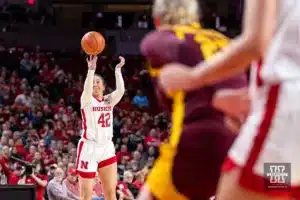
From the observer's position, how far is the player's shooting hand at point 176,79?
2.47 metres

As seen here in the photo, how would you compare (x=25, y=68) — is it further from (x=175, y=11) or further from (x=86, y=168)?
(x=175, y=11)

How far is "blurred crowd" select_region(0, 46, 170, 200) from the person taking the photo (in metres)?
11.5

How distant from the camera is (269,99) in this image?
2.34 meters

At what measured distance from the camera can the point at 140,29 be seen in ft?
74.0

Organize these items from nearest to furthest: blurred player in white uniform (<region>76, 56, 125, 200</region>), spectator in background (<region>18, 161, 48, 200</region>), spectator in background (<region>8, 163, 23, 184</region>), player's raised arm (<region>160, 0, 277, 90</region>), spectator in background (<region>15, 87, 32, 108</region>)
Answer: player's raised arm (<region>160, 0, 277, 90</region>) < blurred player in white uniform (<region>76, 56, 125, 200</region>) < spectator in background (<region>18, 161, 48, 200</region>) < spectator in background (<region>8, 163, 23, 184</region>) < spectator in background (<region>15, 87, 32, 108</region>)

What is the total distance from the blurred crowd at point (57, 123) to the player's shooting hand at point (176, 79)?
25.2 ft

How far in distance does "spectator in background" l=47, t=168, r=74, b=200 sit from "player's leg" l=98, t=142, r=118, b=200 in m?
1.54

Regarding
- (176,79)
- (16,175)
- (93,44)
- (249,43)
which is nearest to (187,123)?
(176,79)

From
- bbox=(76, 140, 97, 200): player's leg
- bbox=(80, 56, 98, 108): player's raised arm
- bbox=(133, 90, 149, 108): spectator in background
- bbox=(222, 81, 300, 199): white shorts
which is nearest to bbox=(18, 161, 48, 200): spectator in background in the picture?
bbox=(76, 140, 97, 200): player's leg

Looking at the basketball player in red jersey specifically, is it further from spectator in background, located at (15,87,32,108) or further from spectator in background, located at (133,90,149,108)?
spectator in background, located at (133,90,149,108)

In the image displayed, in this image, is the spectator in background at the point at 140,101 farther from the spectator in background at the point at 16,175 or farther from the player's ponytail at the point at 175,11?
the player's ponytail at the point at 175,11

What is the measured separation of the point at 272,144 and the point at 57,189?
318 inches

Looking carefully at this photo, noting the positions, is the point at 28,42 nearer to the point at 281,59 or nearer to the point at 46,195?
the point at 46,195

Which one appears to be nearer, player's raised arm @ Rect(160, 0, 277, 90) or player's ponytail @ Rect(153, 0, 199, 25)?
player's raised arm @ Rect(160, 0, 277, 90)
